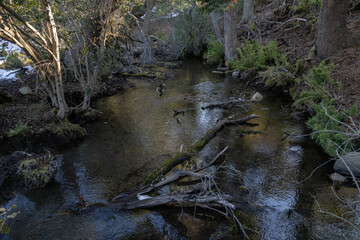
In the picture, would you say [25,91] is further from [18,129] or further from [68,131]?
Answer: [68,131]

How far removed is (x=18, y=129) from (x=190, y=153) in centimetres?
427

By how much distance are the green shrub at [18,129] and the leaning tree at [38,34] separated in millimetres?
986

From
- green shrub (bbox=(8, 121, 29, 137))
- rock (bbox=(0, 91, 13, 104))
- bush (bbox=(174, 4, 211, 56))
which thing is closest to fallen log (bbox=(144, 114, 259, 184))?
green shrub (bbox=(8, 121, 29, 137))

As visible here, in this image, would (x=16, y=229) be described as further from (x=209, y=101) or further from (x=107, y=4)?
(x=209, y=101)

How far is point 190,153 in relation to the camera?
21.1 ft

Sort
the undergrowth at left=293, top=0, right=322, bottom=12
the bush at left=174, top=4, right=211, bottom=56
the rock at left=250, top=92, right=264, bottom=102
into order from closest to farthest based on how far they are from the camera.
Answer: the rock at left=250, top=92, right=264, bottom=102 → the undergrowth at left=293, top=0, right=322, bottom=12 → the bush at left=174, top=4, right=211, bottom=56

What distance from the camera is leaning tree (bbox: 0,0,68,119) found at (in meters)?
6.02

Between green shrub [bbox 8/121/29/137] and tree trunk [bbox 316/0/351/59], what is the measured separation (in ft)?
31.5

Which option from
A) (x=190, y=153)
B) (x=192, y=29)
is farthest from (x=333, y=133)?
(x=192, y=29)

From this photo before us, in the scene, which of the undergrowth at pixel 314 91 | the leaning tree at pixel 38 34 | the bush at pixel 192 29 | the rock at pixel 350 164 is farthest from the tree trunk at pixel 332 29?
the bush at pixel 192 29

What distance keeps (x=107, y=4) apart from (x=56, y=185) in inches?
205

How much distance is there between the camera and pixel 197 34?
18.9 meters

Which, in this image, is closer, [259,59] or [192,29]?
[259,59]

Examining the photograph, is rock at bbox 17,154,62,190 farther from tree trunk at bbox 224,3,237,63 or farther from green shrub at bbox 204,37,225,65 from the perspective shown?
green shrub at bbox 204,37,225,65
